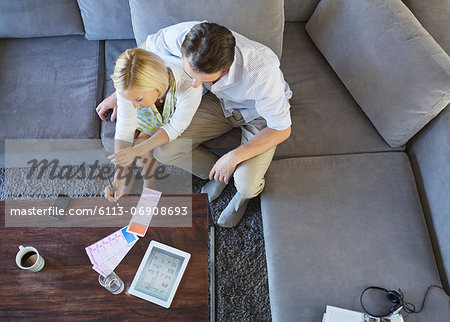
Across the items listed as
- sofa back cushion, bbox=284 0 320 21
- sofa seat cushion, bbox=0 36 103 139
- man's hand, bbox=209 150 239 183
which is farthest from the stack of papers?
sofa back cushion, bbox=284 0 320 21

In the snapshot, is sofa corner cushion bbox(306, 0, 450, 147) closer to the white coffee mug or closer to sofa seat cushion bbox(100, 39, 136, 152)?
sofa seat cushion bbox(100, 39, 136, 152)

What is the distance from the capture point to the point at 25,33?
1816 millimetres

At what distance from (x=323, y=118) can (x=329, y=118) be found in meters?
0.03

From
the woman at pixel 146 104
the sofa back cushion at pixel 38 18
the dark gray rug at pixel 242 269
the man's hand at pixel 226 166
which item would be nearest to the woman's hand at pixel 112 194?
the woman at pixel 146 104

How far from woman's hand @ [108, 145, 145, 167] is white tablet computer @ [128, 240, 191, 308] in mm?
387

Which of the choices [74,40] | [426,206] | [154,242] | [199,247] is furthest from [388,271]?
[74,40]

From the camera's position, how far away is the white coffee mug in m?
1.26

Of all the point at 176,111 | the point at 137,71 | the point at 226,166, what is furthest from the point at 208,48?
the point at 226,166

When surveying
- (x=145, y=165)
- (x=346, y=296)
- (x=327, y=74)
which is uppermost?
(x=327, y=74)

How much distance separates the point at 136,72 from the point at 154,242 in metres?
0.62

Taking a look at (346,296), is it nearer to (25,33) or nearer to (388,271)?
(388,271)

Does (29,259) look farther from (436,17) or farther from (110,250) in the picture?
(436,17)

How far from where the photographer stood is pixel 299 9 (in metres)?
1.80

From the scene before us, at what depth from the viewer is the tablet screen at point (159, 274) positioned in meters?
1.25
